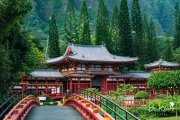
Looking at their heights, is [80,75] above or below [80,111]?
above

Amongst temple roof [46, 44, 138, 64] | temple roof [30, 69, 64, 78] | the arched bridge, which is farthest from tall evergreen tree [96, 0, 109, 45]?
the arched bridge

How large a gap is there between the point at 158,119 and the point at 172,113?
9.37 ft

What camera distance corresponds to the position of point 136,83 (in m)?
39.0

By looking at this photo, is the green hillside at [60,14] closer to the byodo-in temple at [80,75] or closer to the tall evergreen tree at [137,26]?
the tall evergreen tree at [137,26]

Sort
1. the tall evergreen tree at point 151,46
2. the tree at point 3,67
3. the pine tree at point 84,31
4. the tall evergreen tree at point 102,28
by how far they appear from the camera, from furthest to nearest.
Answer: the tall evergreen tree at point 151,46
the pine tree at point 84,31
the tall evergreen tree at point 102,28
the tree at point 3,67

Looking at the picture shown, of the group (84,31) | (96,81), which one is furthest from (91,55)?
(84,31)

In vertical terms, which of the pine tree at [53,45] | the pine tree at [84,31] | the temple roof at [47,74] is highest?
A: the pine tree at [84,31]

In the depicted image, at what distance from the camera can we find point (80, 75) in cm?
3425

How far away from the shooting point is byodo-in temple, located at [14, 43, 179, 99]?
34.1m

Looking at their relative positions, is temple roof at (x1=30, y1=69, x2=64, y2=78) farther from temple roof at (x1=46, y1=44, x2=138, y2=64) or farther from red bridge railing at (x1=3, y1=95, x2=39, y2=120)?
red bridge railing at (x1=3, y1=95, x2=39, y2=120)

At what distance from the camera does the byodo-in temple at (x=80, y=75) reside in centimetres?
3406

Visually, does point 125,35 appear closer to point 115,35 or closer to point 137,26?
point 115,35

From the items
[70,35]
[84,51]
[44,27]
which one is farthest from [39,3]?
[84,51]

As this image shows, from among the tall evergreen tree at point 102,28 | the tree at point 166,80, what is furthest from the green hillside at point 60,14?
the tree at point 166,80
